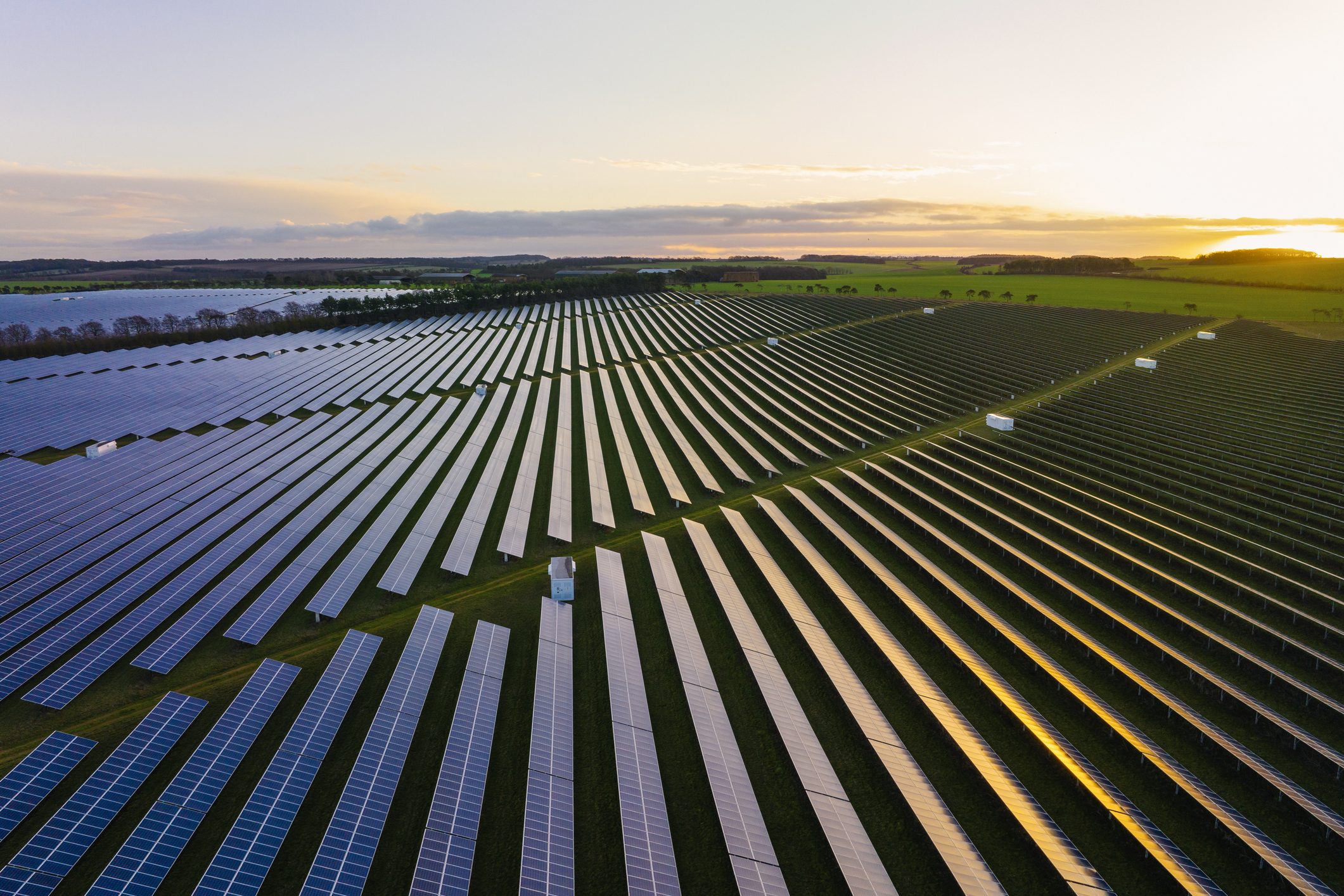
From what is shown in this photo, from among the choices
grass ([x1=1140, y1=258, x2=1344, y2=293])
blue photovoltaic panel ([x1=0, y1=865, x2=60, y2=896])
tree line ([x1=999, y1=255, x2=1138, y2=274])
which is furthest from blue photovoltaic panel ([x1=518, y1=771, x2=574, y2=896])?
tree line ([x1=999, y1=255, x2=1138, y2=274])

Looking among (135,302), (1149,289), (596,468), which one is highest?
(1149,289)

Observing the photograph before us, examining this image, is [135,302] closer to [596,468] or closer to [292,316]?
[292,316]

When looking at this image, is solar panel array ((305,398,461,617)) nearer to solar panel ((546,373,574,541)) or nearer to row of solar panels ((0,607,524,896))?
row of solar panels ((0,607,524,896))

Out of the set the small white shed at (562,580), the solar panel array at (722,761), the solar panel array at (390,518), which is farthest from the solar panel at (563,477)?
the solar panel array at (390,518)

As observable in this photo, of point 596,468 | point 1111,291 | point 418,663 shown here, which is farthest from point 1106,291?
point 418,663

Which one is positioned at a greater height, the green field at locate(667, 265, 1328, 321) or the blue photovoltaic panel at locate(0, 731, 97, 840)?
the green field at locate(667, 265, 1328, 321)

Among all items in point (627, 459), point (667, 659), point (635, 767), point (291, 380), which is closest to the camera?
point (635, 767)

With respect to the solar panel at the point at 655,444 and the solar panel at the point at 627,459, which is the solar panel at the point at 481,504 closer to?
the solar panel at the point at 627,459
